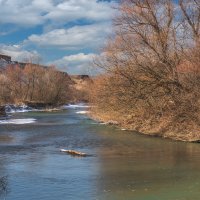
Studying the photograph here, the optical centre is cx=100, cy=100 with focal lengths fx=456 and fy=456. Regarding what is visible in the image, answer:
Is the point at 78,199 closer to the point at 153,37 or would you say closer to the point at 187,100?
the point at 187,100

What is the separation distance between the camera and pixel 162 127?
1312 inches

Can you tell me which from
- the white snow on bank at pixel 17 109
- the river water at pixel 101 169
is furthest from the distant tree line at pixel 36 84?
the river water at pixel 101 169

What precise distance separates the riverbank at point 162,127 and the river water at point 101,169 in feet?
5.39

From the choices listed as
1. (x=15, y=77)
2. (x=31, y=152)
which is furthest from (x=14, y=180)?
(x=15, y=77)

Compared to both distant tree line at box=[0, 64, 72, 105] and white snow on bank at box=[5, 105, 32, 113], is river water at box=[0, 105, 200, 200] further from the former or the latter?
distant tree line at box=[0, 64, 72, 105]

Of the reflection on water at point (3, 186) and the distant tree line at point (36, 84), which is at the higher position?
the distant tree line at point (36, 84)

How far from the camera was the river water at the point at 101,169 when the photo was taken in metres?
14.9

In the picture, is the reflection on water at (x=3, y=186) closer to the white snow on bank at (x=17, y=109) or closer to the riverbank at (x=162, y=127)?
the riverbank at (x=162, y=127)

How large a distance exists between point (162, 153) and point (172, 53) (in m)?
13.1

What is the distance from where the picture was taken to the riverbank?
29936 millimetres

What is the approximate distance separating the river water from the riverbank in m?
1.64

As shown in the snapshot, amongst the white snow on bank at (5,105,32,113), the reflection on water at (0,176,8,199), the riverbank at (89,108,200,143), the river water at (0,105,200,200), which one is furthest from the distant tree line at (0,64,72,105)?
the reflection on water at (0,176,8,199)

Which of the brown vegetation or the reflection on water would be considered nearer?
the reflection on water

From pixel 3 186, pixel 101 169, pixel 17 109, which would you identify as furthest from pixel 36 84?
pixel 3 186
